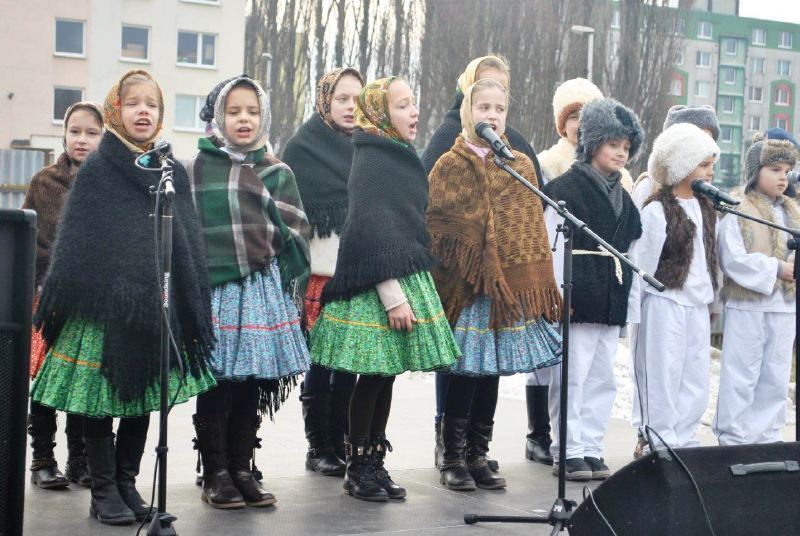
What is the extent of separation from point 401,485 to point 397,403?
3.20 metres

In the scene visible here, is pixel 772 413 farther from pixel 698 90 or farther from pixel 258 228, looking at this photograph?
pixel 698 90

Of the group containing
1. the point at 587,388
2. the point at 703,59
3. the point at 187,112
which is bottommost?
the point at 587,388

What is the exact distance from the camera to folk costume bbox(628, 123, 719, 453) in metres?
6.86

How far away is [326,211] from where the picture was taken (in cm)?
650

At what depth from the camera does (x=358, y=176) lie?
576cm

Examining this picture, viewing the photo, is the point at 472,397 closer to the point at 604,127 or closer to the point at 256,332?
the point at 256,332

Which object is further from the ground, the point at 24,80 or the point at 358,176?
the point at 24,80

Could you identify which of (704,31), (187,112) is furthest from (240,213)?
(704,31)

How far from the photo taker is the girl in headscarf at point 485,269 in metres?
6.04

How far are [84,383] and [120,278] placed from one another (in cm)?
44

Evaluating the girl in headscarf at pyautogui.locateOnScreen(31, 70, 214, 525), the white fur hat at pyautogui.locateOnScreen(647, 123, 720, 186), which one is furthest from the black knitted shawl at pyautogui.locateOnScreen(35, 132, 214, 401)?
the white fur hat at pyautogui.locateOnScreen(647, 123, 720, 186)

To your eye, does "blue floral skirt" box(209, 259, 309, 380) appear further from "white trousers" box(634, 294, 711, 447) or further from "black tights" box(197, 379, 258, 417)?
"white trousers" box(634, 294, 711, 447)

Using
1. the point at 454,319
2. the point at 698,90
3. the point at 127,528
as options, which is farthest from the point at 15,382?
the point at 698,90

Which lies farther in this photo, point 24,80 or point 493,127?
point 24,80
